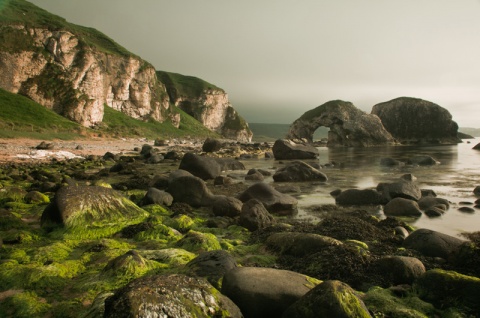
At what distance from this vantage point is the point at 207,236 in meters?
7.18

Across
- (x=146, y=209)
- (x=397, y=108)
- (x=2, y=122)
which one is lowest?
(x=146, y=209)

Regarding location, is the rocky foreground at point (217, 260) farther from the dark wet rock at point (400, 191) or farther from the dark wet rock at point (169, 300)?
the dark wet rock at point (400, 191)

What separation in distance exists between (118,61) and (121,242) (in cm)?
11514

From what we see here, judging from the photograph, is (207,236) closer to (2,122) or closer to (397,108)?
(2,122)

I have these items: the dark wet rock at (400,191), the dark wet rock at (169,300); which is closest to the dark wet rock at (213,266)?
the dark wet rock at (169,300)

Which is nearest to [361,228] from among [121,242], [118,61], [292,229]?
[292,229]

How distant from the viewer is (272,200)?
36.5 ft

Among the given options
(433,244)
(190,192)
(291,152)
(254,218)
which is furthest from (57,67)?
(433,244)

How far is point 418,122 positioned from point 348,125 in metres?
36.2

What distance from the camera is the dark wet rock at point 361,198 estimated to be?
12289mm

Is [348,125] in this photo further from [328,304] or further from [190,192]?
[328,304]

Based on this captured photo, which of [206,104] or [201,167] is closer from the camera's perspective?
[201,167]

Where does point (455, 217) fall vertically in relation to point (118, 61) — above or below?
below

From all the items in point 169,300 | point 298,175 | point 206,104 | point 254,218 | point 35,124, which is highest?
point 206,104
